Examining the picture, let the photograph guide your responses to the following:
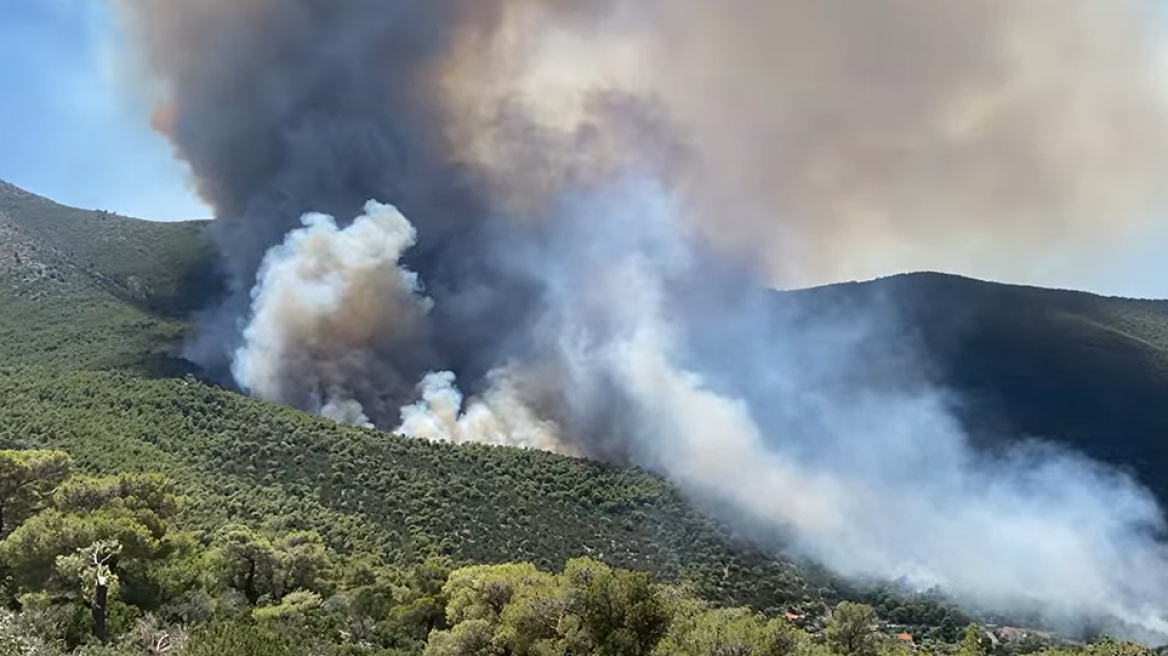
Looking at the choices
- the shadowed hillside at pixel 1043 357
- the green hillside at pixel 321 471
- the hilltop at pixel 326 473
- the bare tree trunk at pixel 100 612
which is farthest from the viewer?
the shadowed hillside at pixel 1043 357

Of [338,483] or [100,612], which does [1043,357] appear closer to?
[338,483]

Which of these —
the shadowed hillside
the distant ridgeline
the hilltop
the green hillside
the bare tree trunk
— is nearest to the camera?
the bare tree trunk

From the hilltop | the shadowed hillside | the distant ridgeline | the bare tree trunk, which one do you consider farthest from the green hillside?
the shadowed hillside

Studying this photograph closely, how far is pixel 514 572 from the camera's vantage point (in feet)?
131

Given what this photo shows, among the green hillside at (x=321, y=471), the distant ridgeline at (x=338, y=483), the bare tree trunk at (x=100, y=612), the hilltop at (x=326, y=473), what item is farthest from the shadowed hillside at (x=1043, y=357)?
the bare tree trunk at (x=100, y=612)

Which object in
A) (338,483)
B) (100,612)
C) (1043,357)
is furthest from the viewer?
(1043,357)

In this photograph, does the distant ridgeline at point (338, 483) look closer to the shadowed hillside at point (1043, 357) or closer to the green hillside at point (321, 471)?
the green hillside at point (321, 471)

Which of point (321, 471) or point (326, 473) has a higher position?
point (321, 471)

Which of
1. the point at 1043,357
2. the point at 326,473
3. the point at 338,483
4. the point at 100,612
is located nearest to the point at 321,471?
the point at 326,473

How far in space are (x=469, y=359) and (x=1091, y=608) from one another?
89.4 metres

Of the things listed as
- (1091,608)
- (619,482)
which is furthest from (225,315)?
(1091,608)

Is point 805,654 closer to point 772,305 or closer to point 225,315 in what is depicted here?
point 225,315

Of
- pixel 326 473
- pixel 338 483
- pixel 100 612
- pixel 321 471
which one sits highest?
pixel 321 471

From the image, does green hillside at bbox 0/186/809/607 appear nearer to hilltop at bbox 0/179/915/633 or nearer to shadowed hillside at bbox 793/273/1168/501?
hilltop at bbox 0/179/915/633
